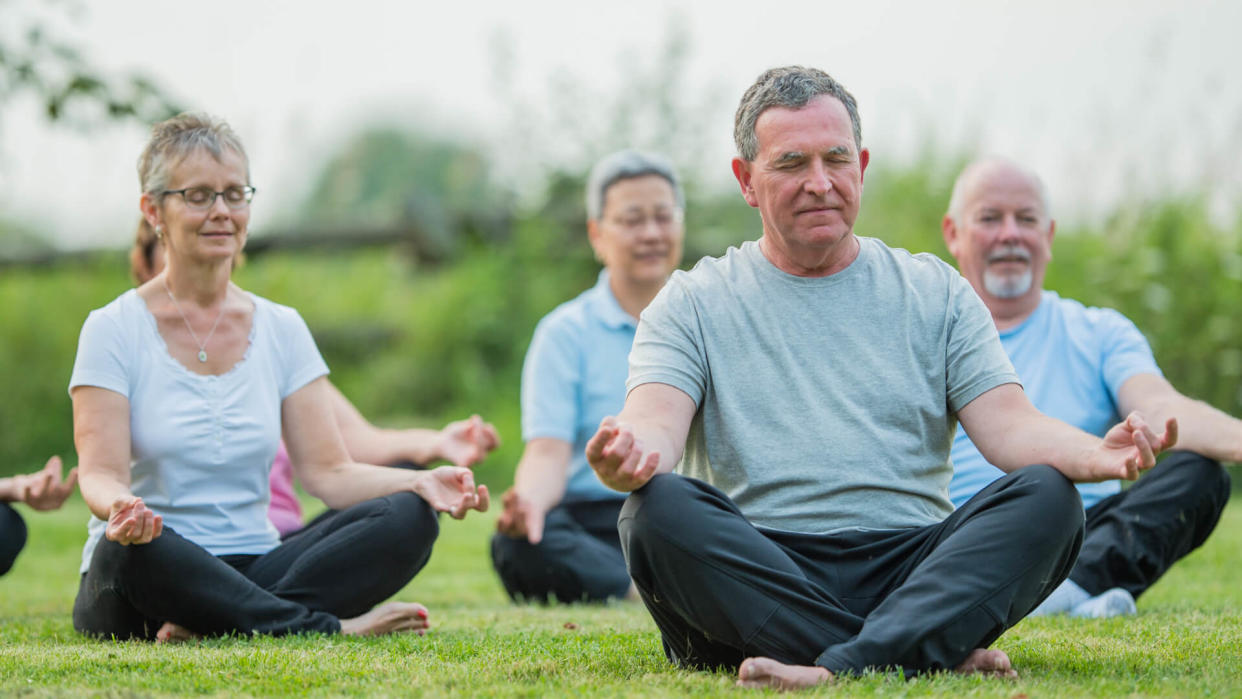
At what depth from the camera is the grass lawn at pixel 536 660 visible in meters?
2.64

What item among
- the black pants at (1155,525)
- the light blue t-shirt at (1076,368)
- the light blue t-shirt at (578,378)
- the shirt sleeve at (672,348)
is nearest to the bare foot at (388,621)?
the shirt sleeve at (672,348)

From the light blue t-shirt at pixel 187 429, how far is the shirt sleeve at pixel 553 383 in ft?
4.61

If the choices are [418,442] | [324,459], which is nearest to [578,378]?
[418,442]

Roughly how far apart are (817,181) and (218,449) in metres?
1.91

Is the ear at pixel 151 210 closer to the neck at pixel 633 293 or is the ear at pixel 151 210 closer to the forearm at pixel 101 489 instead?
the forearm at pixel 101 489

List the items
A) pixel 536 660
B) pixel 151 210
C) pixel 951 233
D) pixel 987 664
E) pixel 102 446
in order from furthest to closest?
pixel 951 233
pixel 151 210
pixel 102 446
pixel 536 660
pixel 987 664

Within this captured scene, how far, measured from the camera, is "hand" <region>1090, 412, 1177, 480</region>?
2.65 metres

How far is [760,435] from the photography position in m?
3.03

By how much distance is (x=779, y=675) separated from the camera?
2604 millimetres

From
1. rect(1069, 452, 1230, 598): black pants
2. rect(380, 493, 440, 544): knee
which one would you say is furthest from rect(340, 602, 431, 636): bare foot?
rect(1069, 452, 1230, 598): black pants

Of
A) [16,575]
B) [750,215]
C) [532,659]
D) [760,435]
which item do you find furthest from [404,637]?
[750,215]

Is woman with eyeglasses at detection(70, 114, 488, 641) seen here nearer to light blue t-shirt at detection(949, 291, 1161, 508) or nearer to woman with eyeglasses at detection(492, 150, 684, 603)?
woman with eyeglasses at detection(492, 150, 684, 603)

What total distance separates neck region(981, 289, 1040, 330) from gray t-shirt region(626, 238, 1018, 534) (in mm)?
1576

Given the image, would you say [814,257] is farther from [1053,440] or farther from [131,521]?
[131,521]
